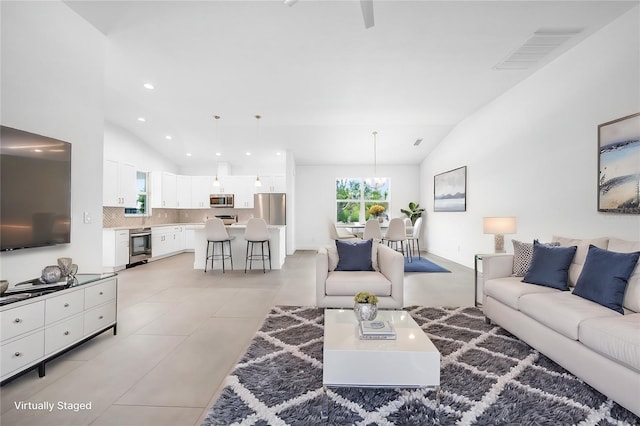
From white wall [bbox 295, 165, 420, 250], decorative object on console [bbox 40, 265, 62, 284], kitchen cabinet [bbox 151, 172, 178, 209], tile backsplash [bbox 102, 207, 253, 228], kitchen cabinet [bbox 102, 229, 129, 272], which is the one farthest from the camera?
white wall [bbox 295, 165, 420, 250]

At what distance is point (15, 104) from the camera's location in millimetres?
2273

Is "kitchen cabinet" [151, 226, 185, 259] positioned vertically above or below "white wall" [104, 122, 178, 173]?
below

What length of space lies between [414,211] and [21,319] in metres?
7.99

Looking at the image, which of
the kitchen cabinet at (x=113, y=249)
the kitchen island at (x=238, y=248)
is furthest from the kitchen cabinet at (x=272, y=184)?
the kitchen cabinet at (x=113, y=249)

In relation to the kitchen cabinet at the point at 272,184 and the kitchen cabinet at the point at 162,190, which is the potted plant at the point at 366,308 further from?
the kitchen cabinet at the point at 162,190

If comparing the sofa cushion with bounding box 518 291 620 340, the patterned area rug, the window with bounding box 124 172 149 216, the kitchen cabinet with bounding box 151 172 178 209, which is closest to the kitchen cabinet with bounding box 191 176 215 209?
the kitchen cabinet with bounding box 151 172 178 209

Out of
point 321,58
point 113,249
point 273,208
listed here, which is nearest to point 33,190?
point 321,58

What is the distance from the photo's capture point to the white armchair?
122 inches

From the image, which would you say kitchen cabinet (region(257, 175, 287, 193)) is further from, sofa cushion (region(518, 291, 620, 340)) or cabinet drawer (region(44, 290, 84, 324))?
sofa cushion (region(518, 291, 620, 340))

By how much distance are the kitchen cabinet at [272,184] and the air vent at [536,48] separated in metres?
5.79

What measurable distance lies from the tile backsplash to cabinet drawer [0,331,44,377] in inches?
189

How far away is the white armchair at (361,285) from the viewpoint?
10.1 feet

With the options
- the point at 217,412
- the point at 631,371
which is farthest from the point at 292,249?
the point at 631,371

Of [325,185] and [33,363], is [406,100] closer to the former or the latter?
[325,185]
